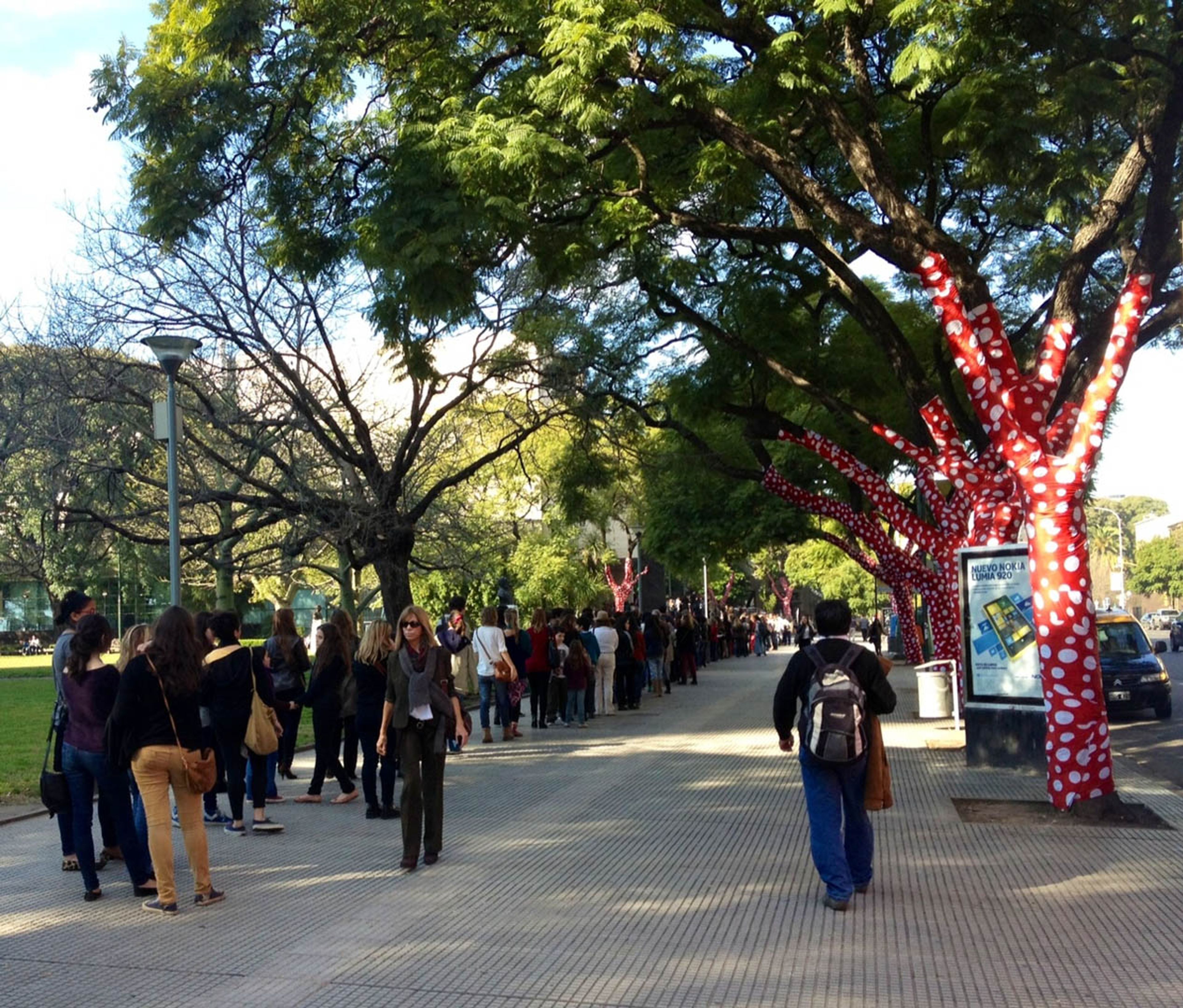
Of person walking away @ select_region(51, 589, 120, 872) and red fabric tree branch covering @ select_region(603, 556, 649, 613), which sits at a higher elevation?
red fabric tree branch covering @ select_region(603, 556, 649, 613)

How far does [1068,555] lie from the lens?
10062 millimetres

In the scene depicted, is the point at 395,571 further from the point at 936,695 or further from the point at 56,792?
the point at 56,792

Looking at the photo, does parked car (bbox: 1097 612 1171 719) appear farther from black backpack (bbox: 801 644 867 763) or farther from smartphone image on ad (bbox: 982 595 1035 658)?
black backpack (bbox: 801 644 867 763)

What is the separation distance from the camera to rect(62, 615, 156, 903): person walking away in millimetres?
7688

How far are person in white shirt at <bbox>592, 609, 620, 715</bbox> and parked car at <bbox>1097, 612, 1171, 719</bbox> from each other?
7.56 metres

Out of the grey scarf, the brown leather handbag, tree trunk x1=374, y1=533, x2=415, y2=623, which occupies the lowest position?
the brown leather handbag

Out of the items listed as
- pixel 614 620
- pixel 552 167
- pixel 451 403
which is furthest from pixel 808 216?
pixel 614 620

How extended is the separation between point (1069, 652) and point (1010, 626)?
7.57 feet

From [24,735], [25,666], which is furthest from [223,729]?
[25,666]

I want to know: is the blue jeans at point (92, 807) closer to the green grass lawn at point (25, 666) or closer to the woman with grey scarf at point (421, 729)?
the woman with grey scarf at point (421, 729)

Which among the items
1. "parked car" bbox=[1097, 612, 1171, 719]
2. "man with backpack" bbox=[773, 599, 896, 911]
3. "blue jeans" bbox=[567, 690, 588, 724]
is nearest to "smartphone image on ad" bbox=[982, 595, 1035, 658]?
"man with backpack" bbox=[773, 599, 896, 911]

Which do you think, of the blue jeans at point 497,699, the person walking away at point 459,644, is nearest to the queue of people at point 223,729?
the person walking away at point 459,644

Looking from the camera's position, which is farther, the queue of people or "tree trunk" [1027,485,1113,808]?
"tree trunk" [1027,485,1113,808]

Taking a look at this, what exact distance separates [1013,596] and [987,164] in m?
5.26
